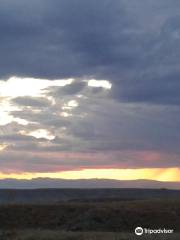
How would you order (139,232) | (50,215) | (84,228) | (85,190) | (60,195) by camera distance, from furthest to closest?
(85,190) < (60,195) < (50,215) < (84,228) < (139,232)

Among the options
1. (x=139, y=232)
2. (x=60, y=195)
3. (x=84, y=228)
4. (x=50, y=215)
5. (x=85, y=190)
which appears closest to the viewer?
(x=139, y=232)

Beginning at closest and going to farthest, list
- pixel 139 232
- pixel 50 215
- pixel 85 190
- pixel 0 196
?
1. pixel 139 232
2. pixel 50 215
3. pixel 0 196
4. pixel 85 190

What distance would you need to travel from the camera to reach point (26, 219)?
66500 millimetres

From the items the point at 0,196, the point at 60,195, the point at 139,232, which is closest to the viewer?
the point at 139,232

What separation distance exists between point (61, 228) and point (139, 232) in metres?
12.0

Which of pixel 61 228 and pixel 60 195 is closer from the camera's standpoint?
pixel 61 228

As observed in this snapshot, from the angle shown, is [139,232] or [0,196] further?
[0,196]

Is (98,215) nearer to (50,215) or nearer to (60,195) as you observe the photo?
(50,215)

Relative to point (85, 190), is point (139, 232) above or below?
below

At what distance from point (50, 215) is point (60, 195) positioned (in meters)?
82.3

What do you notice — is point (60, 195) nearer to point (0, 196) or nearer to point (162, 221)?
point (0, 196)

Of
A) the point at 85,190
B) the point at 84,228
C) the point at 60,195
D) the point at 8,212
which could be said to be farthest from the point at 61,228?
the point at 85,190

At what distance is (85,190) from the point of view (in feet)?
536

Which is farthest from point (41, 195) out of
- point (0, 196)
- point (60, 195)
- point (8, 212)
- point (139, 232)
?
point (139, 232)
